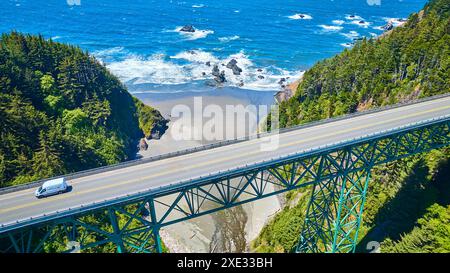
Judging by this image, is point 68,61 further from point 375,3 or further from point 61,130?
point 375,3

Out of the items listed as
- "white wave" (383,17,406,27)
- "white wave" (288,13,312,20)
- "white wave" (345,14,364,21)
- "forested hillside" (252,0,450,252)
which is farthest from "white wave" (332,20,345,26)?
"forested hillside" (252,0,450,252)

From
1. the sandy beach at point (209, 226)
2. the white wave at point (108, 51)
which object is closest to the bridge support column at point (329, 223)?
the sandy beach at point (209, 226)

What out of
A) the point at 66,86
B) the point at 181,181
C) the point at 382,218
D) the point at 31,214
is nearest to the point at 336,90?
the point at 382,218

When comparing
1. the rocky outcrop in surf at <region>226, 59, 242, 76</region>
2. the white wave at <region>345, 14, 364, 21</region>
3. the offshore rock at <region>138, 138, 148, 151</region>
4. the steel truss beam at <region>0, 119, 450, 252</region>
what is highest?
the white wave at <region>345, 14, 364, 21</region>

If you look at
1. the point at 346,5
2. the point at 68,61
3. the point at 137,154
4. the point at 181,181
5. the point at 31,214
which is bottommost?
the point at 137,154

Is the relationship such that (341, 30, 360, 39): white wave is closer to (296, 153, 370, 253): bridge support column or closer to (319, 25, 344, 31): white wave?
(319, 25, 344, 31): white wave

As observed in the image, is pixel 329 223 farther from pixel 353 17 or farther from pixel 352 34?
pixel 353 17
